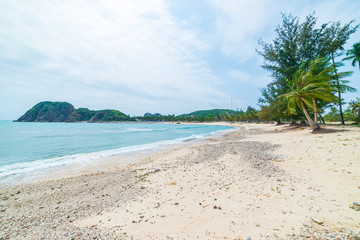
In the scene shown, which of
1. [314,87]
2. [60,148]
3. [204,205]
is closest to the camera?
[204,205]

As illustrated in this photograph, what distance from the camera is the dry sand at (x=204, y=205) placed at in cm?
294

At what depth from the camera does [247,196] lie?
166 inches

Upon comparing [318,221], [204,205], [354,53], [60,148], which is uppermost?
[354,53]

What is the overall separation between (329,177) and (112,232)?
23.0 ft

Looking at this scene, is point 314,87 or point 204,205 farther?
point 314,87

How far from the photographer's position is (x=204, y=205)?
400cm

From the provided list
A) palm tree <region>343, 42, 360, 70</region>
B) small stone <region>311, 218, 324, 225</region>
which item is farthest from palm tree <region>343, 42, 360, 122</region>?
small stone <region>311, 218, 324, 225</region>

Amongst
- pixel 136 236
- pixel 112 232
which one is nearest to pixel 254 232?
pixel 136 236

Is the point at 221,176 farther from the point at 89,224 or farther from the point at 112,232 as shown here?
the point at 89,224

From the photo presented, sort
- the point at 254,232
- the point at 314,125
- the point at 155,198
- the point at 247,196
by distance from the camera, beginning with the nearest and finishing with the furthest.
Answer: the point at 254,232 → the point at 247,196 → the point at 155,198 → the point at 314,125

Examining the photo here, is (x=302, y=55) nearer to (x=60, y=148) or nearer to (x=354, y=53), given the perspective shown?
(x=354, y=53)

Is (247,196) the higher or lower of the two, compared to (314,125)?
lower

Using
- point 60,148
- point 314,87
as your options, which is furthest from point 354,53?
point 60,148

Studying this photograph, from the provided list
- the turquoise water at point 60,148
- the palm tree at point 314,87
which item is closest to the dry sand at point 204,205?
the turquoise water at point 60,148
